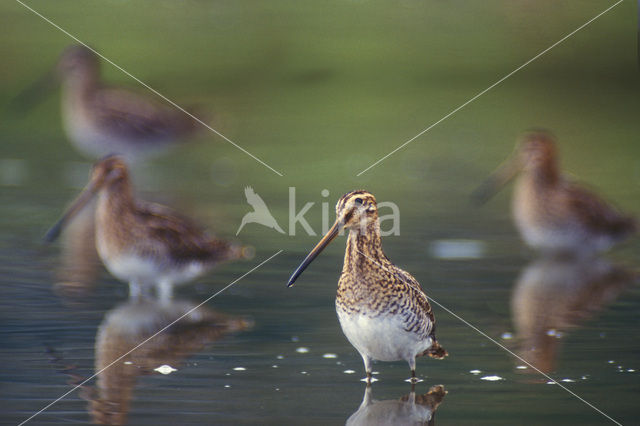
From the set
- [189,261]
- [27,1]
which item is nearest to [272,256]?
[189,261]

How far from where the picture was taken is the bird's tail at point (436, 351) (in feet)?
23.9

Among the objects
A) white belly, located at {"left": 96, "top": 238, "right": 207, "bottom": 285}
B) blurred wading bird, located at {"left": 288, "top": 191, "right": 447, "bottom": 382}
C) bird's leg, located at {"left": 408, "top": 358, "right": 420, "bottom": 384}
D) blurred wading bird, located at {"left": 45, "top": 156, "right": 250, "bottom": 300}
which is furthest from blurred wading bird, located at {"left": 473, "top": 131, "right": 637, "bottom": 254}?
bird's leg, located at {"left": 408, "top": 358, "right": 420, "bottom": 384}

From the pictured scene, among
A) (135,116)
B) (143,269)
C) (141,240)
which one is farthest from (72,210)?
(135,116)

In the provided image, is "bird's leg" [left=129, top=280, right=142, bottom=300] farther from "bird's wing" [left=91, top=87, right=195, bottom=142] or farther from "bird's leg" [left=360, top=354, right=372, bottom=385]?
"bird's wing" [left=91, top=87, right=195, bottom=142]

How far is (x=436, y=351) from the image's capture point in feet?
24.2

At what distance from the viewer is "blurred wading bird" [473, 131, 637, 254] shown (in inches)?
458

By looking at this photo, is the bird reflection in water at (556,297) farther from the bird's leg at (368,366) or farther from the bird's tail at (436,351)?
the bird's leg at (368,366)

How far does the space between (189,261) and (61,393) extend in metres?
2.93

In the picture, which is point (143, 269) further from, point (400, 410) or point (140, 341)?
point (400, 410)

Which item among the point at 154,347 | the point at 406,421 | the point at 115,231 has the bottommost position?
the point at 406,421

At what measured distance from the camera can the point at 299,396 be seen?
6.85 metres

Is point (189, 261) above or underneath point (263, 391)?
above

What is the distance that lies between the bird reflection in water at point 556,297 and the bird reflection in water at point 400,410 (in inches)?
40.3

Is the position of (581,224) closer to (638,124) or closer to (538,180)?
(538,180)
